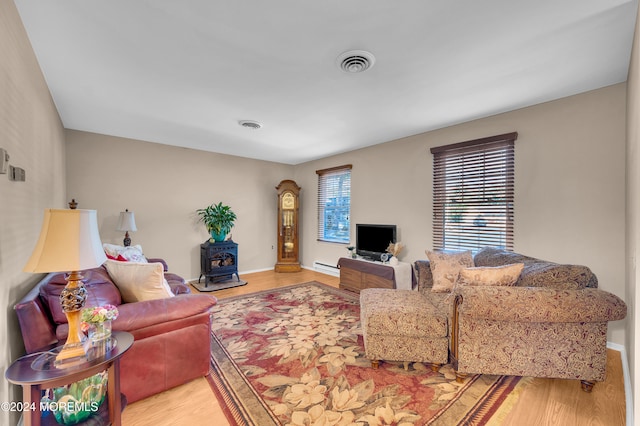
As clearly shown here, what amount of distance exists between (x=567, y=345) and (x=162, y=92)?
4138 mm

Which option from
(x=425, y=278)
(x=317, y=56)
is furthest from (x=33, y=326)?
(x=425, y=278)

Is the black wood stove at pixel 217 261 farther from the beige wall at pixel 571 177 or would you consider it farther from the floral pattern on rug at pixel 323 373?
the beige wall at pixel 571 177

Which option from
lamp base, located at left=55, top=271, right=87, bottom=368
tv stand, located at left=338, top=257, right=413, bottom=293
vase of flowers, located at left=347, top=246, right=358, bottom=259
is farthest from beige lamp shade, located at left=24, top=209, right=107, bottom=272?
vase of flowers, located at left=347, top=246, right=358, bottom=259

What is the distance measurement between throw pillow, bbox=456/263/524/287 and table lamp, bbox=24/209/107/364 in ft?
7.98

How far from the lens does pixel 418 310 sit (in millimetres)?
2191

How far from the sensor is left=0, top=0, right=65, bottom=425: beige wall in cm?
137

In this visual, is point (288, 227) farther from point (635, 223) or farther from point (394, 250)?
point (635, 223)

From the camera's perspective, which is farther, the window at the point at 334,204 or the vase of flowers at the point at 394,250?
the window at the point at 334,204

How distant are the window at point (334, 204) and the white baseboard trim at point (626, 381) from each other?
3.67m

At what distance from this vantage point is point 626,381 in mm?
2002

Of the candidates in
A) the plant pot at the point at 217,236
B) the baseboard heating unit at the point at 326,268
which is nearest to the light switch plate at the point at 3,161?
the plant pot at the point at 217,236

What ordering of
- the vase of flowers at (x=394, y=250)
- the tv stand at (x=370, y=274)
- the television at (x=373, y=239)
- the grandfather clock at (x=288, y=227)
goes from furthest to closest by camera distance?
1. the grandfather clock at (x=288, y=227)
2. the television at (x=373, y=239)
3. the vase of flowers at (x=394, y=250)
4. the tv stand at (x=370, y=274)

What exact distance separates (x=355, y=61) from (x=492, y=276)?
80.3 inches

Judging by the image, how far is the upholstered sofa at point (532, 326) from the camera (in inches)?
69.6
